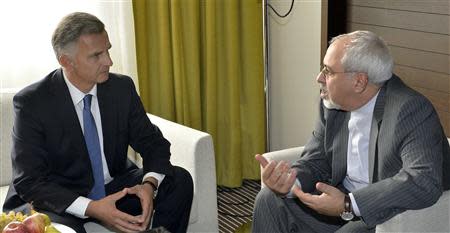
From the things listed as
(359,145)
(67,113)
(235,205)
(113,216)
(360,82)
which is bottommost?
(235,205)

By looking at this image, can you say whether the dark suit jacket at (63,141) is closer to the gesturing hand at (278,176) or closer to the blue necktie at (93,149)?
the blue necktie at (93,149)

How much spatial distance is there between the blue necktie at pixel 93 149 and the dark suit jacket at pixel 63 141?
34 mm

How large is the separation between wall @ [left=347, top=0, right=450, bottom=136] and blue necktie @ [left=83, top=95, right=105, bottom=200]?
1.46 m

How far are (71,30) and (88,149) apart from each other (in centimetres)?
51

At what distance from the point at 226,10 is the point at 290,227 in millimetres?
1745

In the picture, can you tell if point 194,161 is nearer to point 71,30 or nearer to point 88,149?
point 88,149

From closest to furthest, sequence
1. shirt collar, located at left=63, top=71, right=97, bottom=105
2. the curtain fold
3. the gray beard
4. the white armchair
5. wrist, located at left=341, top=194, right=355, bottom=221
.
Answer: wrist, located at left=341, top=194, right=355, bottom=221
the gray beard
shirt collar, located at left=63, top=71, right=97, bottom=105
the white armchair
the curtain fold

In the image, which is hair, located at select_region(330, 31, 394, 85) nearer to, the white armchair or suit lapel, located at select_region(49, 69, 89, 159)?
the white armchair

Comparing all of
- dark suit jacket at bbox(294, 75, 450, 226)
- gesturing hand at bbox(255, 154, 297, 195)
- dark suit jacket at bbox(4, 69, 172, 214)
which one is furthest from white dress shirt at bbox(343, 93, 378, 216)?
dark suit jacket at bbox(4, 69, 172, 214)

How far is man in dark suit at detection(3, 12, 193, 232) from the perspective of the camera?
288 cm

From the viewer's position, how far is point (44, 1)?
3865 mm

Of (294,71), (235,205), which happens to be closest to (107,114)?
(235,205)

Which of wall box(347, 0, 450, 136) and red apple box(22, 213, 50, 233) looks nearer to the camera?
red apple box(22, 213, 50, 233)

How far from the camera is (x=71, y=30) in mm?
2922
